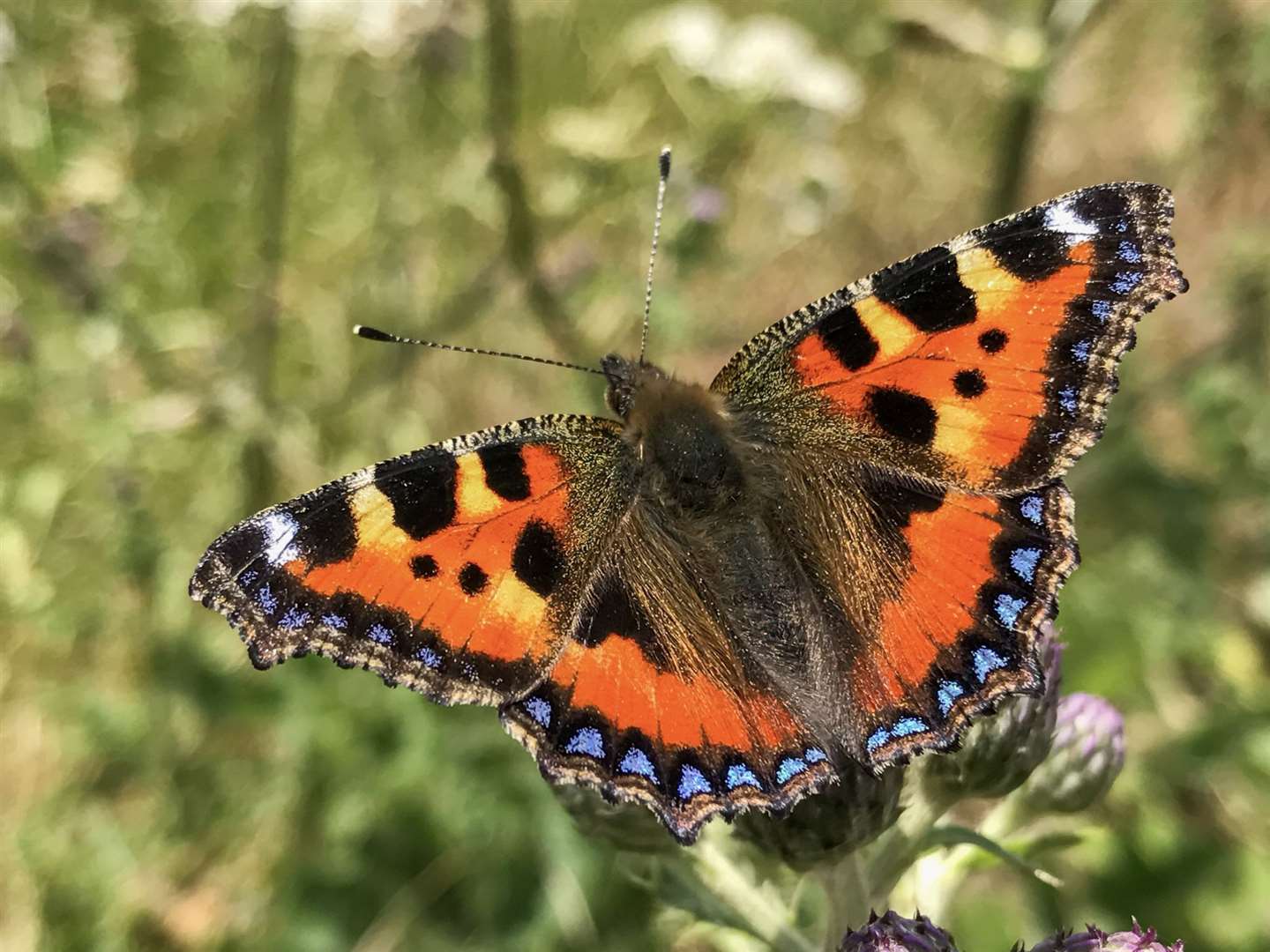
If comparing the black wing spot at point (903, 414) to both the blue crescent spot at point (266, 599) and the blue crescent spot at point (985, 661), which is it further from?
the blue crescent spot at point (266, 599)

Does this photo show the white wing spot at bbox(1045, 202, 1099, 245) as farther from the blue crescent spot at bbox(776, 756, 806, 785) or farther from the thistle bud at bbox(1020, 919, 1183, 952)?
the thistle bud at bbox(1020, 919, 1183, 952)

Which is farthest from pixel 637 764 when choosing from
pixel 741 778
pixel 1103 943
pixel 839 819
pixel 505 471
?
pixel 1103 943

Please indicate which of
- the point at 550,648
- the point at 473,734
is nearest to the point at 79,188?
the point at 473,734

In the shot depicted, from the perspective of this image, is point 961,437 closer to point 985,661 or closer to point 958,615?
point 958,615

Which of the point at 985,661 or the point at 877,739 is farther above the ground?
the point at 985,661

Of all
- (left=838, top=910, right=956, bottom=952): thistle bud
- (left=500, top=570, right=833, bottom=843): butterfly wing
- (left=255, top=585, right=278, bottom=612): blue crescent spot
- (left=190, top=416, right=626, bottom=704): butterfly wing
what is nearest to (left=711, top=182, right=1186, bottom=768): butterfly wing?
(left=500, top=570, right=833, bottom=843): butterfly wing

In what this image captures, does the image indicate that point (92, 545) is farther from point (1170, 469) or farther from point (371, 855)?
point (1170, 469)
